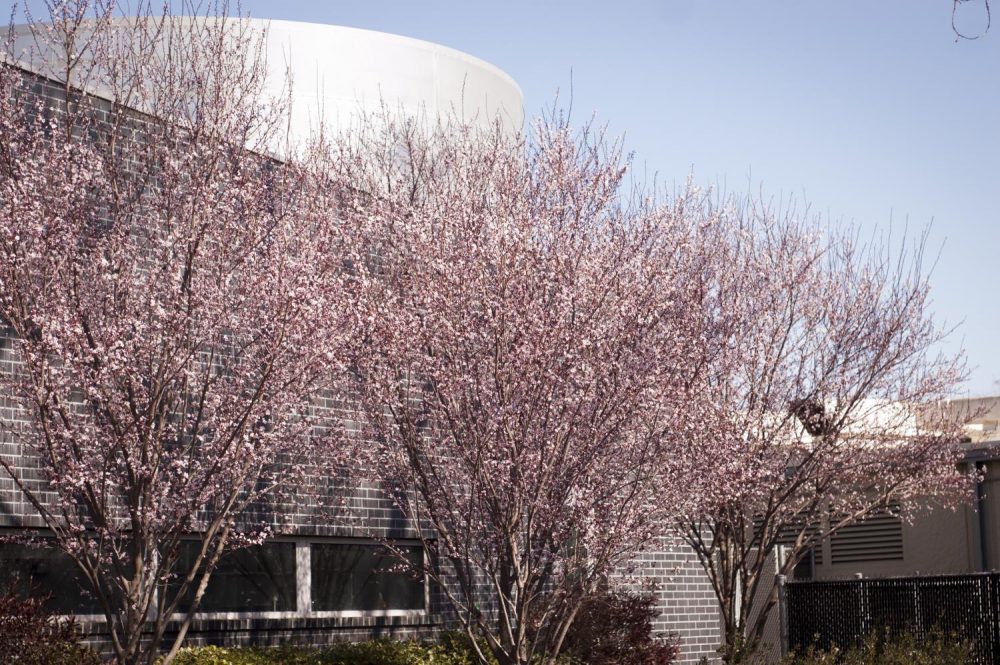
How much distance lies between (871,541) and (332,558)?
37.5 ft

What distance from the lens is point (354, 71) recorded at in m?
21.3

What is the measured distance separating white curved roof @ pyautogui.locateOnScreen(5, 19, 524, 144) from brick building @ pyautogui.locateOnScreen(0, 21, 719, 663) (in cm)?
2

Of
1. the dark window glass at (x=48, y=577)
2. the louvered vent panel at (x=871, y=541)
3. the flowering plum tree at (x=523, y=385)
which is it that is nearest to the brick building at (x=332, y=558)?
the dark window glass at (x=48, y=577)

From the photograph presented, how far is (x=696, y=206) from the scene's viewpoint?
54.2ft

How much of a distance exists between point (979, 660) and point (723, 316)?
5.04 m

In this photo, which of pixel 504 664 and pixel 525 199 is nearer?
pixel 504 664

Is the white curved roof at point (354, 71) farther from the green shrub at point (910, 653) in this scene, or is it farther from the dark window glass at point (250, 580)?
the green shrub at point (910, 653)

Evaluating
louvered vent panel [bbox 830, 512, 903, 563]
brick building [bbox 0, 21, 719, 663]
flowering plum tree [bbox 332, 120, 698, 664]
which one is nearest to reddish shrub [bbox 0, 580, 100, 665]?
brick building [bbox 0, 21, 719, 663]

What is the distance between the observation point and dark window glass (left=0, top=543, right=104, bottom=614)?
1149 cm

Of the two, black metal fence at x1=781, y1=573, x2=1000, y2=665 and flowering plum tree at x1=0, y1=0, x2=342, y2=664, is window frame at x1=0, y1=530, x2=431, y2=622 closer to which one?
flowering plum tree at x1=0, y1=0, x2=342, y2=664

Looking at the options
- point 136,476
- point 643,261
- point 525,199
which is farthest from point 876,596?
point 136,476

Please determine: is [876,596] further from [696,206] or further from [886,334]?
[696,206]

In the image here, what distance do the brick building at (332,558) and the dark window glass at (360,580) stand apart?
0.01 meters

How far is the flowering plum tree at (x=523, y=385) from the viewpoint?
1088 cm
